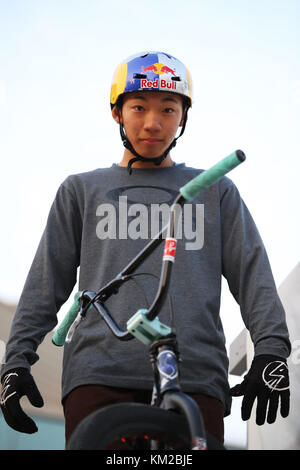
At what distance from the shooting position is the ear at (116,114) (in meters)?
2.81

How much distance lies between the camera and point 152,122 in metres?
2.59

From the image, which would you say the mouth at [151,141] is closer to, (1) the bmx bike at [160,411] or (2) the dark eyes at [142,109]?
(2) the dark eyes at [142,109]

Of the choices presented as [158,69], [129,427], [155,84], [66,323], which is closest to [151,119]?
[155,84]

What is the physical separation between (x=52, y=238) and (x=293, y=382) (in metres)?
2.13

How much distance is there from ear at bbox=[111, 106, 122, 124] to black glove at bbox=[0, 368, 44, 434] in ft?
3.86

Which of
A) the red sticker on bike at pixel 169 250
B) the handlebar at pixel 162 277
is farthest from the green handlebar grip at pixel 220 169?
the red sticker on bike at pixel 169 250

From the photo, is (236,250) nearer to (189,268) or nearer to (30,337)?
(189,268)

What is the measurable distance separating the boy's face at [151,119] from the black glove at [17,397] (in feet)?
3.39

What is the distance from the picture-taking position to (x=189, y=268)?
2.38 m

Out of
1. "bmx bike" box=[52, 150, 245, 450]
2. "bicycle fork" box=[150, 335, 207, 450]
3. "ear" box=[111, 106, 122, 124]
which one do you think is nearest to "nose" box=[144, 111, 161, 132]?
"ear" box=[111, 106, 122, 124]

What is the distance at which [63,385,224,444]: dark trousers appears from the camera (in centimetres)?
207

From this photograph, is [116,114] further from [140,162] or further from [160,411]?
[160,411]

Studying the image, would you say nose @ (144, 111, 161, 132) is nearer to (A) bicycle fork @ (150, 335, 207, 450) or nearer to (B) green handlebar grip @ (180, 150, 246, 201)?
(B) green handlebar grip @ (180, 150, 246, 201)
